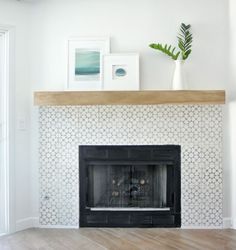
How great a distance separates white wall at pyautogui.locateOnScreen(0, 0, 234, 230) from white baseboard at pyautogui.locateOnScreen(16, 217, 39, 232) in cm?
4

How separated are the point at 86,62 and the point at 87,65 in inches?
1.3

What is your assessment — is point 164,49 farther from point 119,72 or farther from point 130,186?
point 130,186

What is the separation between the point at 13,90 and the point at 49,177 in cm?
95

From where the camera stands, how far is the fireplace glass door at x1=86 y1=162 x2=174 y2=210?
280 centimetres

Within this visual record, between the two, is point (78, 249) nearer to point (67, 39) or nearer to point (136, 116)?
point (136, 116)

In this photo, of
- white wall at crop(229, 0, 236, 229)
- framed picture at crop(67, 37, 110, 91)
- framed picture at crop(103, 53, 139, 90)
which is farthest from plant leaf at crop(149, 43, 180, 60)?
white wall at crop(229, 0, 236, 229)

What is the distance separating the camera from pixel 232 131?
2.69 m

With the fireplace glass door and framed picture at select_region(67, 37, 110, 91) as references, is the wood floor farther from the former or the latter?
framed picture at select_region(67, 37, 110, 91)

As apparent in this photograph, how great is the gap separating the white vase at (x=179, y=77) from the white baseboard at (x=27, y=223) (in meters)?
1.95

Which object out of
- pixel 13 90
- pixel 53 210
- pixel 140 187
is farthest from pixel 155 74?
pixel 53 210

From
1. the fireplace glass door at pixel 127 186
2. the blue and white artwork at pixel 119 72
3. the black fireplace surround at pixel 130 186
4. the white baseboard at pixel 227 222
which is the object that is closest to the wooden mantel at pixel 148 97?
the blue and white artwork at pixel 119 72

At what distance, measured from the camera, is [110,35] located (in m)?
2.73

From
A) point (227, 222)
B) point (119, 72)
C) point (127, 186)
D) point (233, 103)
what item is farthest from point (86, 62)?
point (227, 222)

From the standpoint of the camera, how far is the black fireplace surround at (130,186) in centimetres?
272
